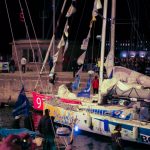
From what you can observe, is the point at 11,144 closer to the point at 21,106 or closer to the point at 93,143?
the point at 21,106

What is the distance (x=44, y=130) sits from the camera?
54.4 ft

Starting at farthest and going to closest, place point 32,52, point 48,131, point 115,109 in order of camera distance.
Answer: point 32,52
point 115,109
point 48,131

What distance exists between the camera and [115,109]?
2480 centimetres

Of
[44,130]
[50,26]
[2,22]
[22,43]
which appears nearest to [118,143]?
[44,130]

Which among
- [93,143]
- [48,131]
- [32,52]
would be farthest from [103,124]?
[32,52]

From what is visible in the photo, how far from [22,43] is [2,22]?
1455 centimetres

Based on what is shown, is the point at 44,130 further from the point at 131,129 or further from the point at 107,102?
the point at 107,102

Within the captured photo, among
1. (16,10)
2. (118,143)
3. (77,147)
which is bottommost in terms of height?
(77,147)

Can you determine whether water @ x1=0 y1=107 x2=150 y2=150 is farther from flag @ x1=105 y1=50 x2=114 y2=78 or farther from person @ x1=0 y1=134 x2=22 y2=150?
person @ x1=0 y1=134 x2=22 y2=150

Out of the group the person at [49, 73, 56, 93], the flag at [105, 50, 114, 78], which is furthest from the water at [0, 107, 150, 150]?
the person at [49, 73, 56, 93]

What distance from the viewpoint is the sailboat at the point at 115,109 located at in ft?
74.4

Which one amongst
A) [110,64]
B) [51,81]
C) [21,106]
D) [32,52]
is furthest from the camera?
[32,52]

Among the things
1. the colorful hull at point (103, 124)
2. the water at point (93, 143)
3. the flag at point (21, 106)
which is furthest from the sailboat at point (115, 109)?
the flag at point (21, 106)

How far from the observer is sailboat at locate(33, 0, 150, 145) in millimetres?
22672
